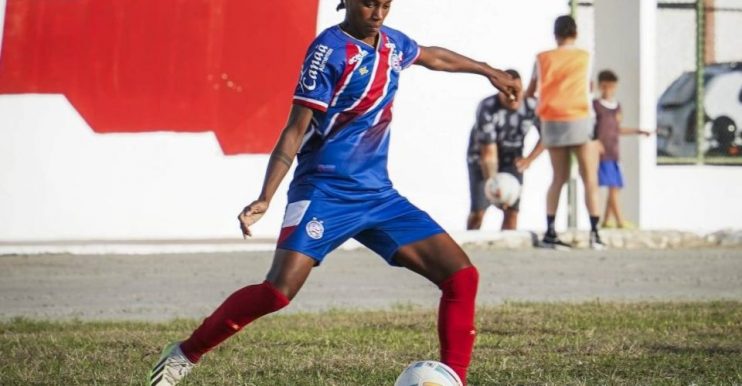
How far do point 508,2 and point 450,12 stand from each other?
0.71 metres

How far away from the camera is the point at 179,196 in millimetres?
16625

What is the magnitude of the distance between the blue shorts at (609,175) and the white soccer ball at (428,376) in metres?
12.0

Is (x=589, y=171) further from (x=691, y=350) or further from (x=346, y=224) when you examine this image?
(x=346, y=224)

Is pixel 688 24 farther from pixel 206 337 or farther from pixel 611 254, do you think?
pixel 206 337

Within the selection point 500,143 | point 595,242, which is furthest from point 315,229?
point 500,143

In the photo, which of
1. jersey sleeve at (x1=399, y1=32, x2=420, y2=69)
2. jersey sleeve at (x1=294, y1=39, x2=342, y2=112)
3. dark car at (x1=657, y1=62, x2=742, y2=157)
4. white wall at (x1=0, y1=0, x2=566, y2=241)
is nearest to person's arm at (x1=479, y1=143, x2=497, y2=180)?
white wall at (x1=0, y1=0, x2=566, y2=241)

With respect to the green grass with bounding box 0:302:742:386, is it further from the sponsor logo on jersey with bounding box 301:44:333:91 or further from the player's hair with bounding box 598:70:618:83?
the player's hair with bounding box 598:70:618:83

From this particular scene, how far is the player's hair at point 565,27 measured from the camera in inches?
602

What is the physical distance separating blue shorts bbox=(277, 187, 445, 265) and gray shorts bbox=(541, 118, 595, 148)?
888 cm

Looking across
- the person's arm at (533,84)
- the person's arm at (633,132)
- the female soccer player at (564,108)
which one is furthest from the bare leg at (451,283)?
the person's arm at (633,132)

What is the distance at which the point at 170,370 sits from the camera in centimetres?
637

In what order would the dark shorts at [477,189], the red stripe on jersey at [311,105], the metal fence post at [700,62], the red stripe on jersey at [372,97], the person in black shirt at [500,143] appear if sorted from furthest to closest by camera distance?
the metal fence post at [700,62]
the dark shorts at [477,189]
the person in black shirt at [500,143]
the red stripe on jersey at [372,97]
the red stripe on jersey at [311,105]

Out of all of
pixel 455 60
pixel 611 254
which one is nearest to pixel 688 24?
pixel 611 254

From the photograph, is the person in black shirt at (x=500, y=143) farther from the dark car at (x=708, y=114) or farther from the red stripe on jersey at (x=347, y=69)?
the red stripe on jersey at (x=347, y=69)
